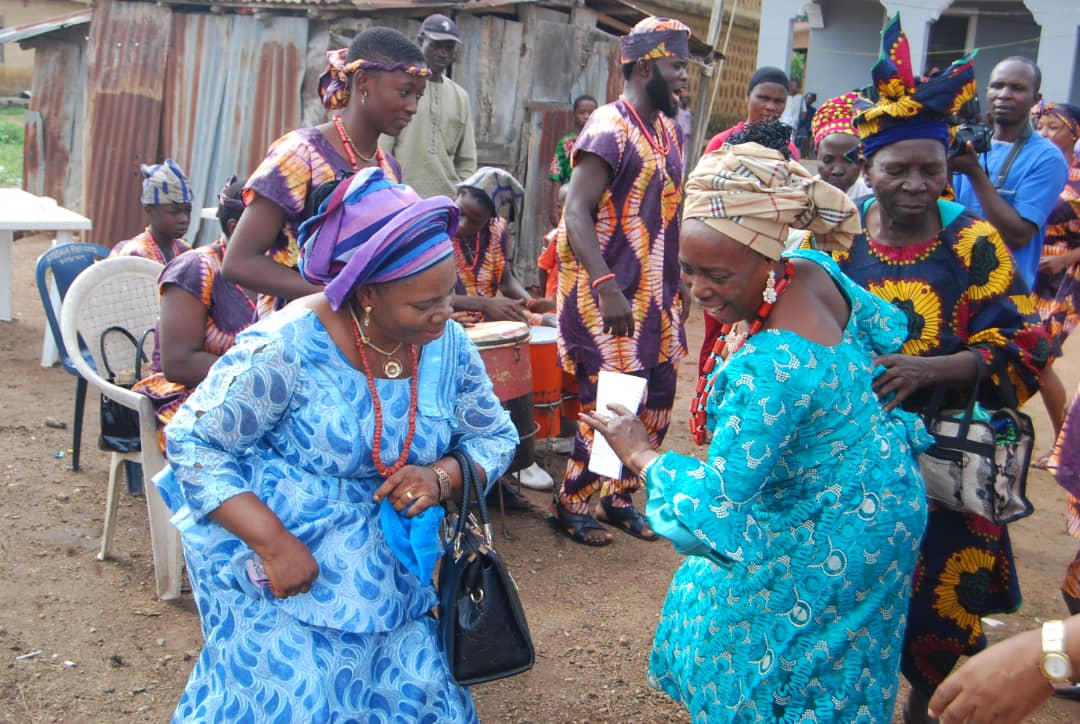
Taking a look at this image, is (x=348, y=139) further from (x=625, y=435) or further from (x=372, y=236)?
(x=625, y=435)

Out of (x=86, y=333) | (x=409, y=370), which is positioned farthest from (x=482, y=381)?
(x=86, y=333)

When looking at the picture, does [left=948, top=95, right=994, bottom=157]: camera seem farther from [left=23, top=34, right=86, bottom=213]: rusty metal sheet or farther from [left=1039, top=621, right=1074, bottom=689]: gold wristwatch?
[left=23, top=34, right=86, bottom=213]: rusty metal sheet

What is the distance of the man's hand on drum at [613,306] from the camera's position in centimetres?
469

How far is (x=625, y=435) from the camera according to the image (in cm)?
256

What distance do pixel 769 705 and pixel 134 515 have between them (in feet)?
12.4

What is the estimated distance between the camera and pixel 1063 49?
1670 centimetres

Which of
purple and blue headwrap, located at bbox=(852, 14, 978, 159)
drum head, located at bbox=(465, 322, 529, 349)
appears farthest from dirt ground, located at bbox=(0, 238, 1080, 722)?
purple and blue headwrap, located at bbox=(852, 14, 978, 159)

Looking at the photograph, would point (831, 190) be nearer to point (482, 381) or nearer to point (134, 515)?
point (482, 381)

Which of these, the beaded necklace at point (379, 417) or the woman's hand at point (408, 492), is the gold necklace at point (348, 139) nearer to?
the beaded necklace at point (379, 417)

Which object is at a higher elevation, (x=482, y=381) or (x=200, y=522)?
(x=482, y=381)

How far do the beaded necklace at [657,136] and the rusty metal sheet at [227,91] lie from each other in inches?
232

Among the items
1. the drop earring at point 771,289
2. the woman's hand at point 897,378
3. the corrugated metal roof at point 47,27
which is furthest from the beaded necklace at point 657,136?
the corrugated metal roof at point 47,27

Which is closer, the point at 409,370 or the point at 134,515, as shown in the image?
the point at 409,370

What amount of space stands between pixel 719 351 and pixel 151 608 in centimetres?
285
